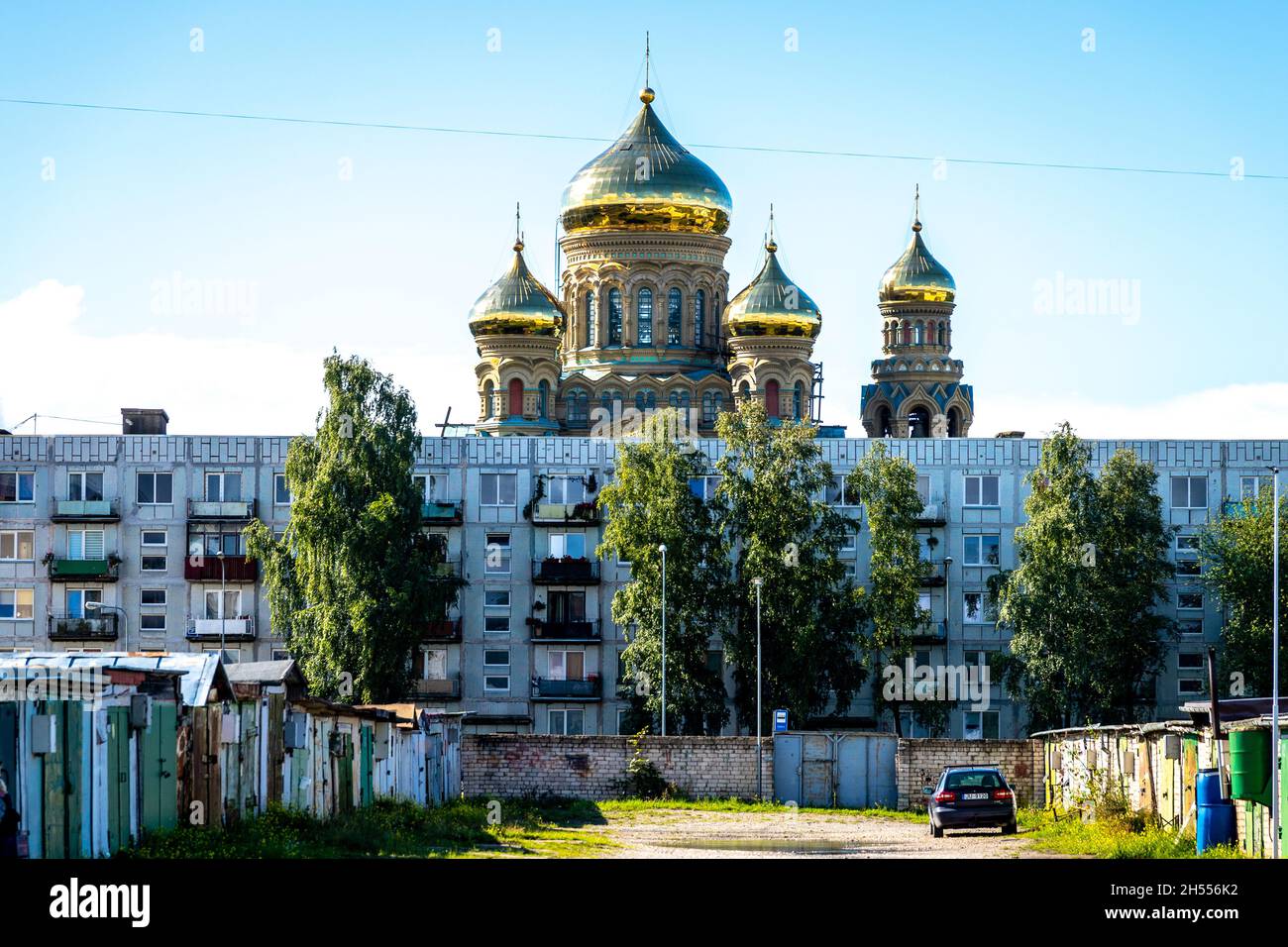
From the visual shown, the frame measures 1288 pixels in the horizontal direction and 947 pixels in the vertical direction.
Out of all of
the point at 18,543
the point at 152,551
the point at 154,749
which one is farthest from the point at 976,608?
the point at 154,749

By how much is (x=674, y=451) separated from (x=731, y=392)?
2848 cm

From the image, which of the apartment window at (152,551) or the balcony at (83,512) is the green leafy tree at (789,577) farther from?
the balcony at (83,512)

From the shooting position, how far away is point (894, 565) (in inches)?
2419

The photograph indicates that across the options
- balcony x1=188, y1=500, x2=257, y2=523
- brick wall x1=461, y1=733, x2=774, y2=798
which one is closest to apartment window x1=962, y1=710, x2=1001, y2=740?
brick wall x1=461, y1=733, x2=774, y2=798

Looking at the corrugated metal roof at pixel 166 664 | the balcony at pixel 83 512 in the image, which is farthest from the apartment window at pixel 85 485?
the corrugated metal roof at pixel 166 664

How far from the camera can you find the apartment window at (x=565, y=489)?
66.4 meters

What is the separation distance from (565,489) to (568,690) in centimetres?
617

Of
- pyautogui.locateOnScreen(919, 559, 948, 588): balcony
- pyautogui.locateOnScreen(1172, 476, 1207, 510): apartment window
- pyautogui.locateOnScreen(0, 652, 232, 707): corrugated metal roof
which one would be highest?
pyautogui.locateOnScreen(1172, 476, 1207, 510): apartment window

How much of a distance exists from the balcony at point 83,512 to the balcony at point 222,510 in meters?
2.38

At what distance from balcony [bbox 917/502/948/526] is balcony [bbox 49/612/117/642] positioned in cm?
2483

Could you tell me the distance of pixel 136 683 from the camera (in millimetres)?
24344

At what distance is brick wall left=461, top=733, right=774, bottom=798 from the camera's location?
164 ft

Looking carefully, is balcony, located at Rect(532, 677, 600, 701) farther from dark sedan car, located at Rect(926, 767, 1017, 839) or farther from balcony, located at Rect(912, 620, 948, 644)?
dark sedan car, located at Rect(926, 767, 1017, 839)
